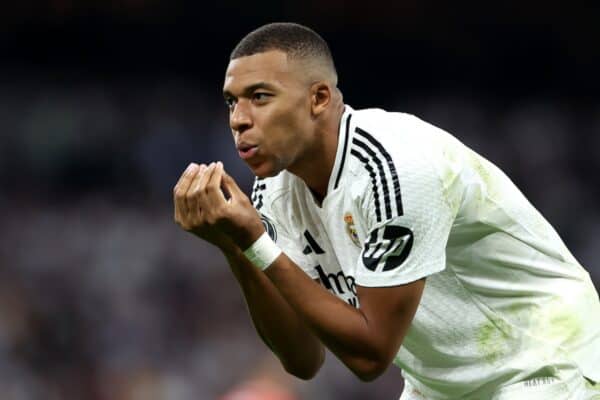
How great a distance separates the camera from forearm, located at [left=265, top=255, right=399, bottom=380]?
3.30 metres

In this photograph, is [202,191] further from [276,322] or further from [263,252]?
[276,322]

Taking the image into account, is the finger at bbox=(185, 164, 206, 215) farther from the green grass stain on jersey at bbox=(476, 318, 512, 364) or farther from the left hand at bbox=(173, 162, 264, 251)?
the green grass stain on jersey at bbox=(476, 318, 512, 364)

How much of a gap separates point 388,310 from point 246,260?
0.50m

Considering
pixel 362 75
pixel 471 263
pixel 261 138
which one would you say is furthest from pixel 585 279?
pixel 362 75

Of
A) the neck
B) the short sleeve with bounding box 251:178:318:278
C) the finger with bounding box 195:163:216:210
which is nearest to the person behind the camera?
the finger with bounding box 195:163:216:210

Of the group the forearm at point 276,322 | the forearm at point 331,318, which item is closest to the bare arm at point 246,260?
the forearm at point 276,322

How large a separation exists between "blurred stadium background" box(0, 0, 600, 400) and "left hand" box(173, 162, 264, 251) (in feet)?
17.8

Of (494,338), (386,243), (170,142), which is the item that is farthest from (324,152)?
(170,142)

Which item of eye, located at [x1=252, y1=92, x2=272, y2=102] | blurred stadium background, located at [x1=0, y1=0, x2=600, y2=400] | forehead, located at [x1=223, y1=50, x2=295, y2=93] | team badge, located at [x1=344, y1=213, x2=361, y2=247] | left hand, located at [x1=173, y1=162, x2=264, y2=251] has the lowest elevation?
blurred stadium background, located at [x1=0, y1=0, x2=600, y2=400]

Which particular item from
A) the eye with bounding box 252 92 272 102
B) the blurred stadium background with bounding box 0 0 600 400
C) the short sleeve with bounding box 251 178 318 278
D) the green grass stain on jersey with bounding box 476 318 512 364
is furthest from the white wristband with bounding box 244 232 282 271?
the blurred stadium background with bounding box 0 0 600 400

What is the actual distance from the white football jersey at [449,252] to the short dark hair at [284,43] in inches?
9.5

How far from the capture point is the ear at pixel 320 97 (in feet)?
11.7

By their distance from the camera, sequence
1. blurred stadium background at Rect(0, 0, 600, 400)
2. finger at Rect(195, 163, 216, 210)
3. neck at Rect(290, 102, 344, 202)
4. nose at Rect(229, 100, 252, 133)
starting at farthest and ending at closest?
blurred stadium background at Rect(0, 0, 600, 400) < neck at Rect(290, 102, 344, 202) < nose at Rect(229, 100, 252, 133) < finger at Rect(195, 163, 216, 210)

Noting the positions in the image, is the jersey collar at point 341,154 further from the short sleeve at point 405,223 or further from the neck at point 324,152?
the short sleeve at point 405,223
